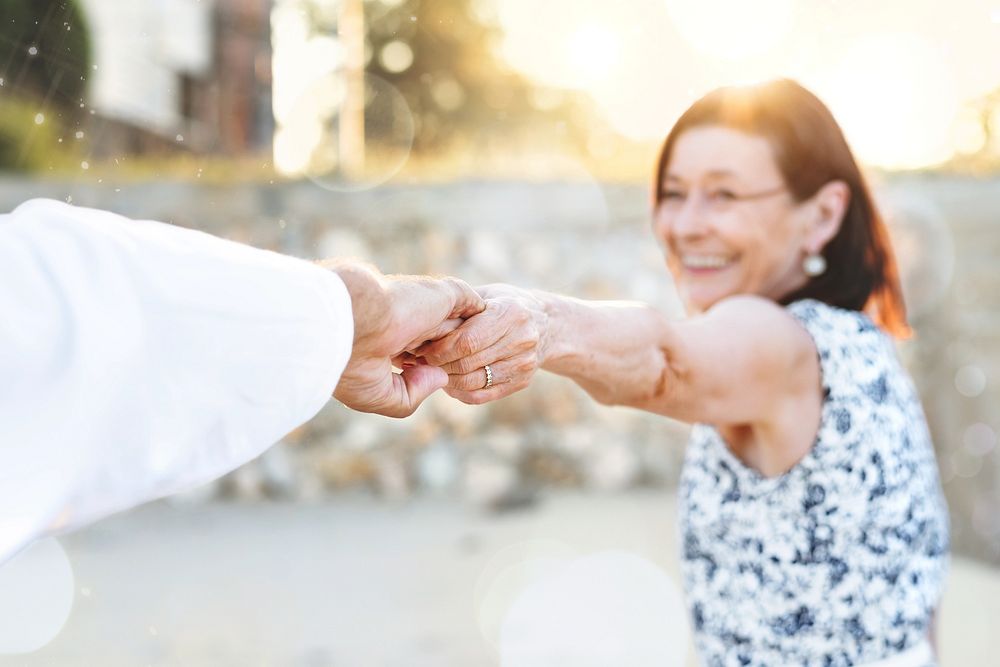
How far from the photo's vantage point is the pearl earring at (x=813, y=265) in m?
2.13

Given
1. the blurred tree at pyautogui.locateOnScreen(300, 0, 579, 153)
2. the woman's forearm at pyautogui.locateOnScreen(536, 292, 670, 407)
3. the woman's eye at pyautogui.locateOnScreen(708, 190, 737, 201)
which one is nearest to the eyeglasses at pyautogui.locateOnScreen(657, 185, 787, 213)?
the woman's eye at pyautogui.locateOnScreen(708, 190, 737, 201)

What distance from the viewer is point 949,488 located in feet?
15.9

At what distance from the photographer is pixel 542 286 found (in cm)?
589

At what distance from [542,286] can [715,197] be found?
3753 mm

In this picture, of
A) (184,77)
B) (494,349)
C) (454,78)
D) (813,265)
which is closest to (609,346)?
(494,349)

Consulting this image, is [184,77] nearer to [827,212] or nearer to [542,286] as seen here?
[542,286]

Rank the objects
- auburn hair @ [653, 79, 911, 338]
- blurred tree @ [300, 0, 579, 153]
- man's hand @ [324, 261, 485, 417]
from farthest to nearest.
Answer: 1. blurred tree @ [300, 0, 579, 153]
2. auburn hair @ [653, 79, 911, 338]
3. man's hand @ [324, 261, 485, 417]

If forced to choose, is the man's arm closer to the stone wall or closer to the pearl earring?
the pearl earring

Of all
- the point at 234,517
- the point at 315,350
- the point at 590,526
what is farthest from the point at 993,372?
the point at 315,350

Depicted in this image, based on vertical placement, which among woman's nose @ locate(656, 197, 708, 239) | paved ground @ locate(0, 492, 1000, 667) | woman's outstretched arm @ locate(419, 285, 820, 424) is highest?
woman's nose @ locate(656, 197, 708, 239)

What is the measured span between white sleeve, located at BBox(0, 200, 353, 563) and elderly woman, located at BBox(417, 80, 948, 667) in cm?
47

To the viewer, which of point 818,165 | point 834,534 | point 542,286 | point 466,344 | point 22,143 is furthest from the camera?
point 22,143

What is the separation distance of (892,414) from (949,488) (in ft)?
11.3

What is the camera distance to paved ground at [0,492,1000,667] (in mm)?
3609
